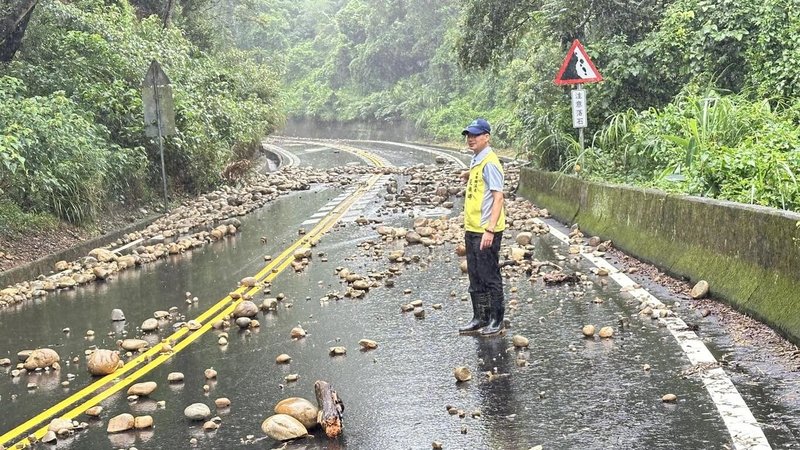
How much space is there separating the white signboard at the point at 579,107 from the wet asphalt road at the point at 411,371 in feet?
18.2

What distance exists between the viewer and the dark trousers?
8344mm

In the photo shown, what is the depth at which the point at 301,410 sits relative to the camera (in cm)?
595

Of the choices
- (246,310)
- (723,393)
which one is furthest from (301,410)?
(246,310)

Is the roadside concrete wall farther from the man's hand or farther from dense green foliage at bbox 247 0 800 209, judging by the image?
the man's hand

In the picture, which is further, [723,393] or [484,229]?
[484,229]

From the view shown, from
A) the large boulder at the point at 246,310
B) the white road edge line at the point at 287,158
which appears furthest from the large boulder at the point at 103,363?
the white road edge line at the point at 287,158

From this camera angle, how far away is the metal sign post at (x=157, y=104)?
805 inches

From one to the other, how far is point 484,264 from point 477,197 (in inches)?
24.1

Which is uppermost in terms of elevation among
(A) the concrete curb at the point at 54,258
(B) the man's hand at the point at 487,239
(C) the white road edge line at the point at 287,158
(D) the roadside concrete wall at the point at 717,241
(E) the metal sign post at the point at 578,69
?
(E) the metal sign post at the point at 578,69

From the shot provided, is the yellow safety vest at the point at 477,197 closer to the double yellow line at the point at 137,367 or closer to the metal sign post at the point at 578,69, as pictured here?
the double yellow line at the point at 137,367

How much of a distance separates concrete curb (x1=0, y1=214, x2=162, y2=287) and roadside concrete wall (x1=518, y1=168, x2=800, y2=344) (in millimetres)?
8439

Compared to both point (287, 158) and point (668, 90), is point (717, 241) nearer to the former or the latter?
point (668, 90)

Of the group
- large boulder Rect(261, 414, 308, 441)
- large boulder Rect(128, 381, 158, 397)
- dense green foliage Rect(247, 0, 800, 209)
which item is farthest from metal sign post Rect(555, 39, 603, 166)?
large boulder Rect(261, 414, 308, 441)

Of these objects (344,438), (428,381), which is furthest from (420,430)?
(428,381)
